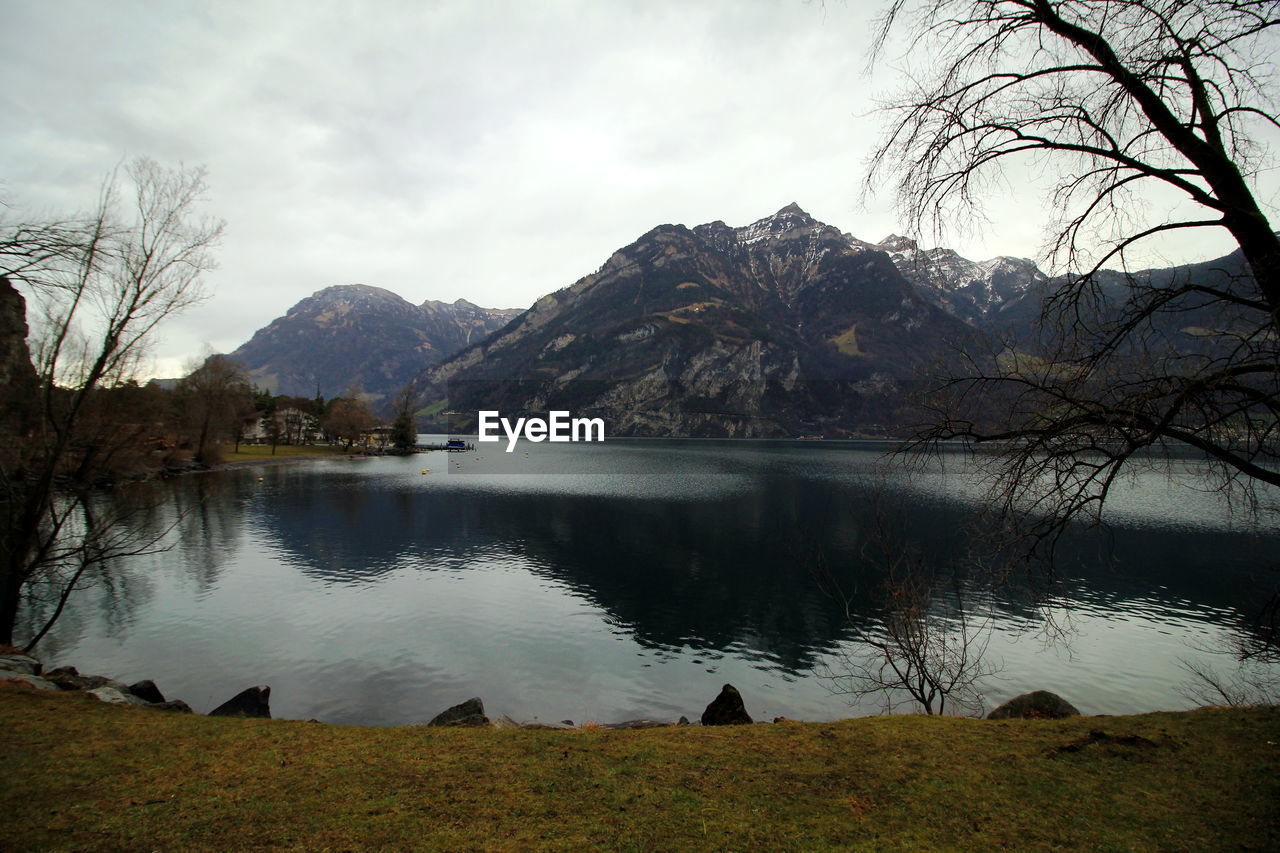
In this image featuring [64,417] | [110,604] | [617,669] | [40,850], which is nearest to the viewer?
[40,850]

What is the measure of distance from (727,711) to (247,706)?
12300 millimetres

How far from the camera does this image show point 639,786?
26.6 ft

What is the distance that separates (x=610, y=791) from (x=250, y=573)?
31.5 m

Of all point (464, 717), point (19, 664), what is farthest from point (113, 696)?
point (464, 717)

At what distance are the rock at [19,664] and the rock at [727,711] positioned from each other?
1647 centimetres

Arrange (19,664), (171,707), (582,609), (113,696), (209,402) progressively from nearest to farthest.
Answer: (171,707)
(113,696)
(19,664)
(582,609)
(209,402)

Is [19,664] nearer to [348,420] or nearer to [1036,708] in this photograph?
[1036,708]

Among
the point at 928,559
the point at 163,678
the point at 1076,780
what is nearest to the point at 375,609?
the point at 163,678

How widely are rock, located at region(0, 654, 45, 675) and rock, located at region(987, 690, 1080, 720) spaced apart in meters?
23.4

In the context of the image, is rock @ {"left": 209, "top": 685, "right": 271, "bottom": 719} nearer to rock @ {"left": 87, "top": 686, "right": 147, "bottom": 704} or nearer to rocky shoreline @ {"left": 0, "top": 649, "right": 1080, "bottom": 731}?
rocky shoreline @ {"left": 0, "top": 649, "right": 1080, "bottom": 731}

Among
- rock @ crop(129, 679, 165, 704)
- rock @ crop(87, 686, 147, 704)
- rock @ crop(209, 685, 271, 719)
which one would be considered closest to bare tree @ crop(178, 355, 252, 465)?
rock @ crop(129, 679, 165, 704)

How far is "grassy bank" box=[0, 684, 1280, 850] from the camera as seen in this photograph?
6.49 metres

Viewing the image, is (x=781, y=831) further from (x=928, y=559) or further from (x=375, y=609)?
(x=928, y=559)

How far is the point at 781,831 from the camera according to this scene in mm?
6820
